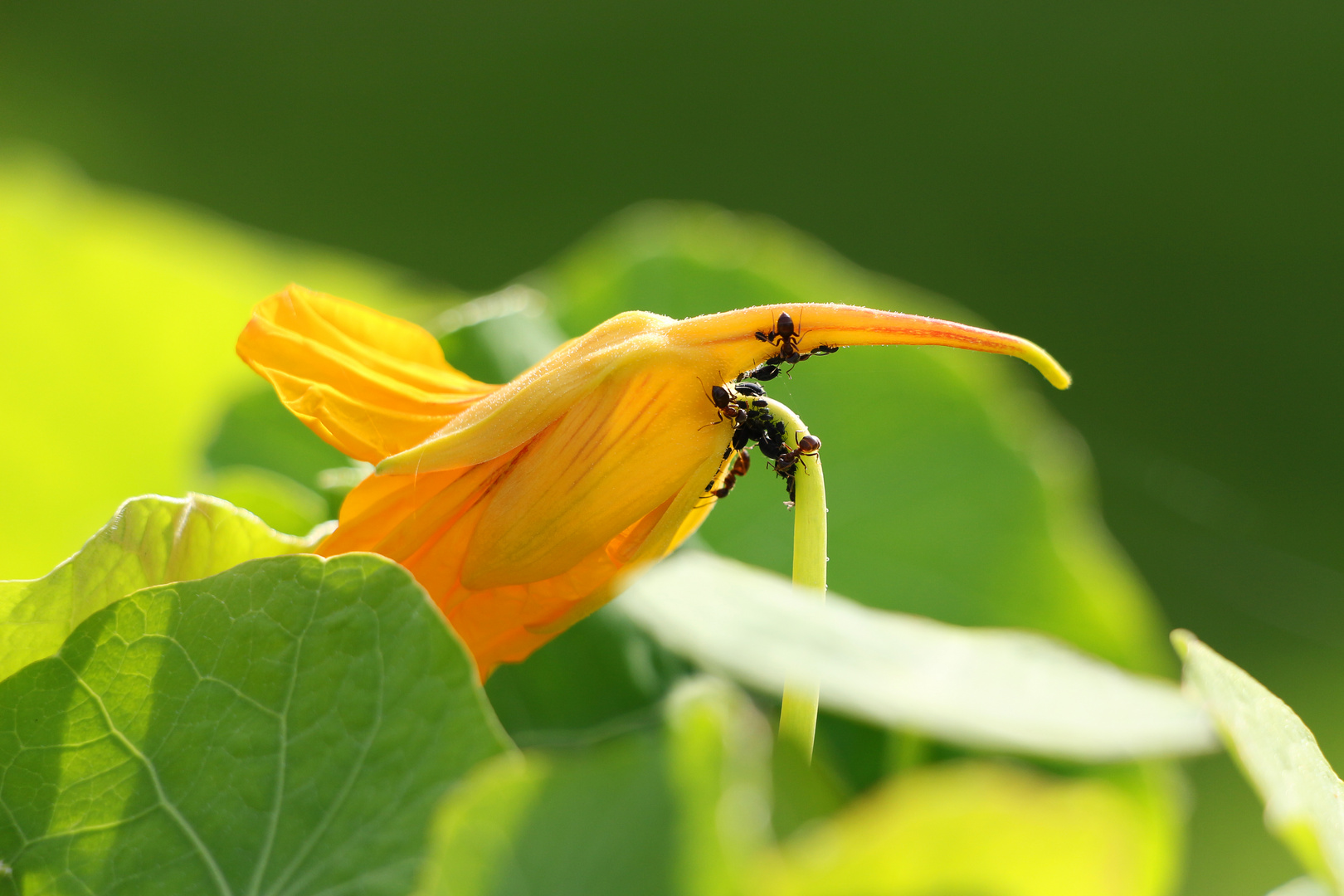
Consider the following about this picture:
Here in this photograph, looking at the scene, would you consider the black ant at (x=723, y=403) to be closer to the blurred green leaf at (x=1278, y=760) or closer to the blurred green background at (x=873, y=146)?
the blurred green leaf at (x=1278, y=760)

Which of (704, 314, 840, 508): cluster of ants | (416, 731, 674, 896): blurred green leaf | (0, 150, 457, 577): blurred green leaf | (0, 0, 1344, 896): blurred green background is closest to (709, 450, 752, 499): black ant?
(704, 314, 840, 508): cluster of ants

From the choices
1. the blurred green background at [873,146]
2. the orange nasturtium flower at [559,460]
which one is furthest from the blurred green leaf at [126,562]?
the blurred green background at [873,146]

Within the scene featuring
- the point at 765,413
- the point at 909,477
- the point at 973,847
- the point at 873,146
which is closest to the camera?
the point at 973,847

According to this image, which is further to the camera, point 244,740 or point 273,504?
point 273,504

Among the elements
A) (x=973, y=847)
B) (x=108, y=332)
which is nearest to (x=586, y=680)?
(x=973, y=847)

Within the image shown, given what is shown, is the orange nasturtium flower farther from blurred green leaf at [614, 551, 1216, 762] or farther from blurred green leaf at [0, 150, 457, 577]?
blurred green leaf at [0, 150, 457, 577]

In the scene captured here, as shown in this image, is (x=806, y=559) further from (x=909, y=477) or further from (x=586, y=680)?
(x=909, y=477)

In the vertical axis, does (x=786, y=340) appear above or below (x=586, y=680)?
above

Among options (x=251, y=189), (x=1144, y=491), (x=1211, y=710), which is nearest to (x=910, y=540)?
(x=1211, y=710)
